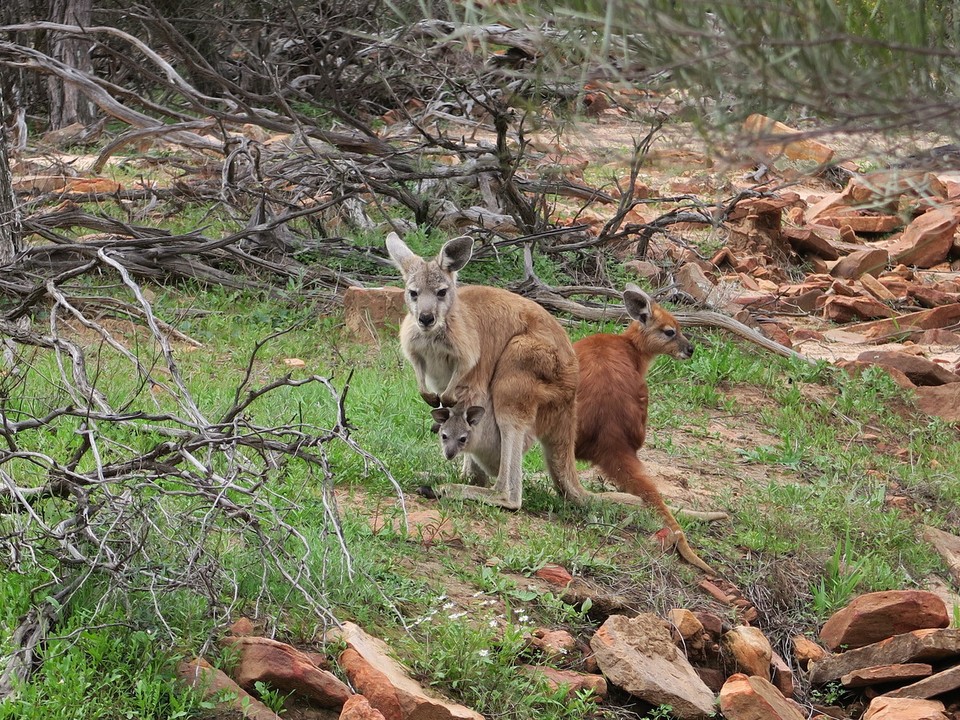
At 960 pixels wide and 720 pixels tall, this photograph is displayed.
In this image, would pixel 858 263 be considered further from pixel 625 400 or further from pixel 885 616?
pixel 885 616

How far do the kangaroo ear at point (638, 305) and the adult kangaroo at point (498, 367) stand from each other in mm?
1170

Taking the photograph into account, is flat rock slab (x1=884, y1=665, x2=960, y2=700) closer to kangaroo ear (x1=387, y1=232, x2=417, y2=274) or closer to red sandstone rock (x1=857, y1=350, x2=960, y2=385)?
kangaroo ear (x1=387, y1=232, x2=417, y2=274)

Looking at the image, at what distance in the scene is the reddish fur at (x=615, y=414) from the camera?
6762mm

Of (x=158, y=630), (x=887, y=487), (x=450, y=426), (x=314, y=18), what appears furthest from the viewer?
(x=314, y=18)

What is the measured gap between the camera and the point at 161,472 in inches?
165

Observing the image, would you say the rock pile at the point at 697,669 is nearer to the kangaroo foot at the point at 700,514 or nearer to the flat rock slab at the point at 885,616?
the flat rock slab at the point at 885,616

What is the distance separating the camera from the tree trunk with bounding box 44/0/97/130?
43.9 ft

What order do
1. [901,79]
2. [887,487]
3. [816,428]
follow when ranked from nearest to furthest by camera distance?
[901,79] → [887,487] → [816,428]

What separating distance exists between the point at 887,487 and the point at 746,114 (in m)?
5.52

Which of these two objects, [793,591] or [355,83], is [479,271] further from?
[793,591]

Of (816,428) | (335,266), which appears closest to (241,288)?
(335,266)

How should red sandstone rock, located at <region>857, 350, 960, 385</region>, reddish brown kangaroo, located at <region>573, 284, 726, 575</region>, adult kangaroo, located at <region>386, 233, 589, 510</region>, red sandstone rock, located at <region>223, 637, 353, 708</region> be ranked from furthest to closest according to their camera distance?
1. red sandstone rock, located at <region>857, 350, 960, 385</region>
2. reddish brown kangaroo, located at <region>573, 284, 726, 575</region>
3. adult kangaroo, located at <region>386, 233, 589, 510</region>
4. red sandstone rock, located at <region>223, 637, 353, 708</region>

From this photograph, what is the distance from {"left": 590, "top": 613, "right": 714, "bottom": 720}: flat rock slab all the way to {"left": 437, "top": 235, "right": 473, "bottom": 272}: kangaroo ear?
2585mm

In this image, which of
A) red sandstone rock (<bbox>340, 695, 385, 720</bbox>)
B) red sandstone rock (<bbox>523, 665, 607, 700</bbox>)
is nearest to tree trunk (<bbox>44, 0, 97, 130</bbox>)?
red sandstone rock (<bbox>523, 665, 607, 700</bbox>)
